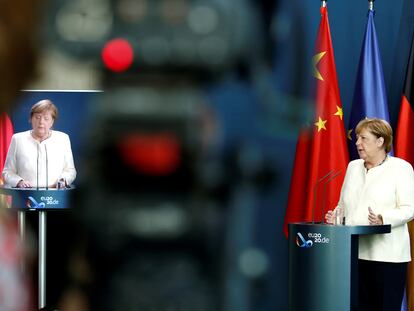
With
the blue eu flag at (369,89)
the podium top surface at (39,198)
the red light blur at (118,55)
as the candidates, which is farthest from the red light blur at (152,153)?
the blue eu flag at (369,89)

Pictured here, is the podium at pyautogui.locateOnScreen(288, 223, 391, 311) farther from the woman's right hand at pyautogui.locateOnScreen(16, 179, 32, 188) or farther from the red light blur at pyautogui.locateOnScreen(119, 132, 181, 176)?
the red light blur at pyautogui.locateOnScreen(119, 132, 181, 176)

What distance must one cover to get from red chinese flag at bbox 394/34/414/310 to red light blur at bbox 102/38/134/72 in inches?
193

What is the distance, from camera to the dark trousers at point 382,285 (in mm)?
3605

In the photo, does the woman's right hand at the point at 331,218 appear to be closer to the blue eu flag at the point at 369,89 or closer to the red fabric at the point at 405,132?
the blue eu flag at the point at 369,89

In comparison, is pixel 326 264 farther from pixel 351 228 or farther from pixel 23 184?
pixel 23 184

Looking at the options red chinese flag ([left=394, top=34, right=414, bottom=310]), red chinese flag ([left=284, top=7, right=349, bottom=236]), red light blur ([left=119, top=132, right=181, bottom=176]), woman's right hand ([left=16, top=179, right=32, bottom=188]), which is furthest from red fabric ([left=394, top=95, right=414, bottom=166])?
red light blur ([left=119, top=132, right=181, bottom=176])

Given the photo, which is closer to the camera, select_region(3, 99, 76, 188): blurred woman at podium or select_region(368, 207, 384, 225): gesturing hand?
select_region(368, 207, 384, 225): gesturing hand

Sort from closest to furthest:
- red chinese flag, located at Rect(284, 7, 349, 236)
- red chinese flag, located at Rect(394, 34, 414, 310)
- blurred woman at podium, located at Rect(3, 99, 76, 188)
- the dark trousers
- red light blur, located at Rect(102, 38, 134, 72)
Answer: red light blur, located at Rect(102, 38, 134, 72) < the dark trousers < blurred woman at podium, located at Rect(3, 99, 76, 188) < red chinese flag, located at Rect(284, 7, 349, 236) < red chinese flag, located at Rect(394, 34, 414, 310)

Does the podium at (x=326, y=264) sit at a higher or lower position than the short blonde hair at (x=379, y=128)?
lower

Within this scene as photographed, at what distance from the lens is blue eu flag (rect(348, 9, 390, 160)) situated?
16.2 feet

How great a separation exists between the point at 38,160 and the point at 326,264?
1636mm

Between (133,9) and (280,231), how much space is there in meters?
5.45

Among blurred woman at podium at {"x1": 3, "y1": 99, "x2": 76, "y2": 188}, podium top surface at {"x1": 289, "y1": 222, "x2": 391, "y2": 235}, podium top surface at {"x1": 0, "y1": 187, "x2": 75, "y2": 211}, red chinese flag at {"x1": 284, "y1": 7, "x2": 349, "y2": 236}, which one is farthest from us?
red chinese flag at {"x1": 284, "y1": 7, "x2": 349, "y2": 236}

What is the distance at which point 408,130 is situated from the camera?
5.07m
